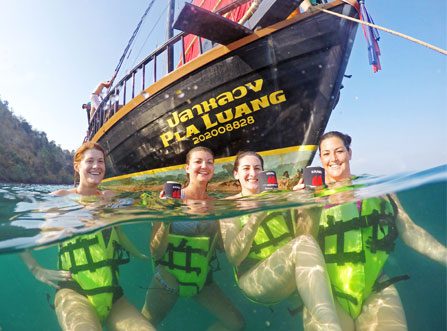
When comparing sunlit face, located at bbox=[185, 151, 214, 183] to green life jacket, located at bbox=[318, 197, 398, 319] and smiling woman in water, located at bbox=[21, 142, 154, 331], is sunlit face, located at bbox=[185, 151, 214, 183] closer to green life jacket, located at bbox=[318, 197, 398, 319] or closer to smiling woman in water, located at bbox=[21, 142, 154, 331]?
smiling woman in water, located at bbox=[21, 142, 154, 331]

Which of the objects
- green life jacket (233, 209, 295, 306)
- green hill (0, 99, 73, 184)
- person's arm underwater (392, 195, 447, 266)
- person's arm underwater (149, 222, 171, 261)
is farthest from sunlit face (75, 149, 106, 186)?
green hill (0, 99, 73, 184)

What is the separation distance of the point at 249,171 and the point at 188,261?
136cm

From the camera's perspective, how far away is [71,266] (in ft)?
11.0

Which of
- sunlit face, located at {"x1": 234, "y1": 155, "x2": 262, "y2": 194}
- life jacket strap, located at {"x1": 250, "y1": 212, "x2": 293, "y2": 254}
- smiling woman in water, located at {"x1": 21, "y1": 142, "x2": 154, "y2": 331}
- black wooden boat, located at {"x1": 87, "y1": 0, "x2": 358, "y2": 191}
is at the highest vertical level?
black wooden boat, located at {"x1": 87, "y1": 0, "x2": 358, "y2": 191}

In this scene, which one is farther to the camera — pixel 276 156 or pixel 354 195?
pixel 276 156

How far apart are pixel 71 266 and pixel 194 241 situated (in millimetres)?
1447

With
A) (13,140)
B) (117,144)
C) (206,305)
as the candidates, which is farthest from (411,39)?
(13,140)

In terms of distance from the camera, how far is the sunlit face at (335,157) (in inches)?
125

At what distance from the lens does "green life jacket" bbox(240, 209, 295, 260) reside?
3.28 metres

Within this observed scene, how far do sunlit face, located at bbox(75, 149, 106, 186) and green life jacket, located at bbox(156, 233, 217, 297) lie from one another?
4.39 feet

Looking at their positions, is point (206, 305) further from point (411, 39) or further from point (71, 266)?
point (411, 39)

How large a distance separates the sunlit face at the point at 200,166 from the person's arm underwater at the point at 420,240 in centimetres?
232

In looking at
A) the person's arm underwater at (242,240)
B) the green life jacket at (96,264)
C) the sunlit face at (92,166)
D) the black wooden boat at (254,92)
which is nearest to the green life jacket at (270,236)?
the person's arm underwater at (242,240)

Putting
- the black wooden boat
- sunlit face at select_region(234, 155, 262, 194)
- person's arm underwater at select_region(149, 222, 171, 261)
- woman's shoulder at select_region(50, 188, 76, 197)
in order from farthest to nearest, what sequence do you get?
the black wooden boat → woman's shoulder at select_region(50, 188, 76, 197) → person's arm underwater at select_region(149, 222, 171, 261) → sunlit face at select_region(234, 155, 262, 194)
